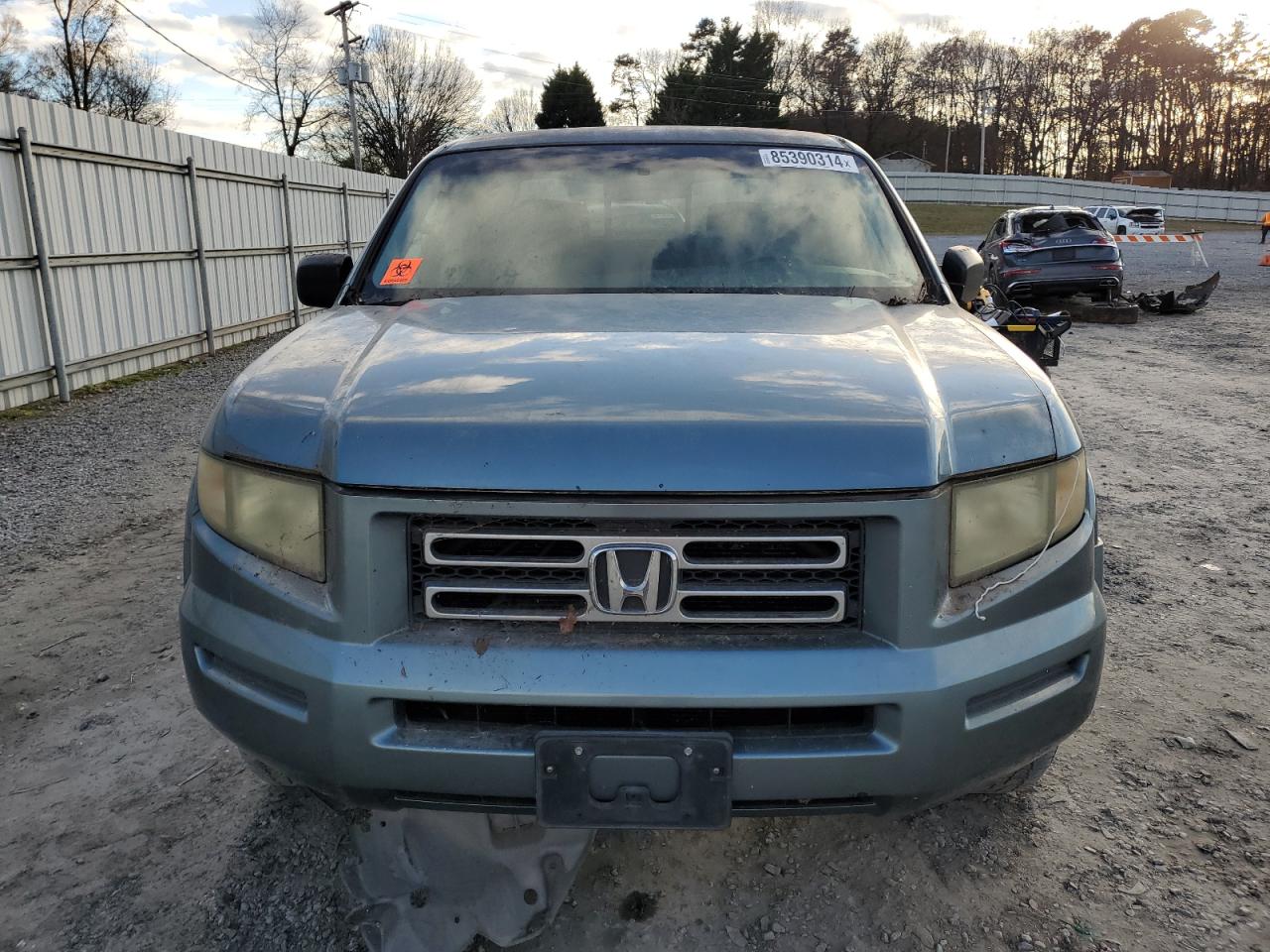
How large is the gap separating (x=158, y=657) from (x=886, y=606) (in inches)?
113

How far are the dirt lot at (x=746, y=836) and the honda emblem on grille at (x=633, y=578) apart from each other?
86cm

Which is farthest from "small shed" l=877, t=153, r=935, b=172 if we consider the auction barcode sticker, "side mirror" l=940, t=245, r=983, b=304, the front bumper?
the front bumper

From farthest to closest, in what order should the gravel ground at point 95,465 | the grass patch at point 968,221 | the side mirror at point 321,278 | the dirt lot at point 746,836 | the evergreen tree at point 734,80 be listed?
the evergreen tree at point 734,80, the grass patch at point 968,221, the gravel ground at point 95,465, the side mirror at point 321,278, the dirt lot at point 746,836

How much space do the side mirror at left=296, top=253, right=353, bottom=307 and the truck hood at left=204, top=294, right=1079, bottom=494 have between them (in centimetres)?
90

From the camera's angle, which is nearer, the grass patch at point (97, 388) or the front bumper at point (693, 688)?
the front bumper at point (693, 688)

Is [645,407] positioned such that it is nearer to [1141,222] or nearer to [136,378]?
[136,378]

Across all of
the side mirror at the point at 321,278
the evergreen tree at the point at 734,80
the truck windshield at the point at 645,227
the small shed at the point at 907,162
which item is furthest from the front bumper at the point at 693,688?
the small shed at the point at 907,162

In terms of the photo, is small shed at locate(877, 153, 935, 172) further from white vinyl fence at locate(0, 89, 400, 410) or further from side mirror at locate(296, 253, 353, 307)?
side mirror at locate(296, 253, 353, 307)

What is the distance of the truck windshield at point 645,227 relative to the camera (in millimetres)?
2779

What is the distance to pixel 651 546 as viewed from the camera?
1691mm

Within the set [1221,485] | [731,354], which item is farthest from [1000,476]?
[1221,485]

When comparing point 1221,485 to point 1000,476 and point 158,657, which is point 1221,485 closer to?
point 1000,476

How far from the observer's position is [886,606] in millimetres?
1701

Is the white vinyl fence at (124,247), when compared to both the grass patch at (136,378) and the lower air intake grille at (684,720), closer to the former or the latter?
the grass patch at (136,378)
